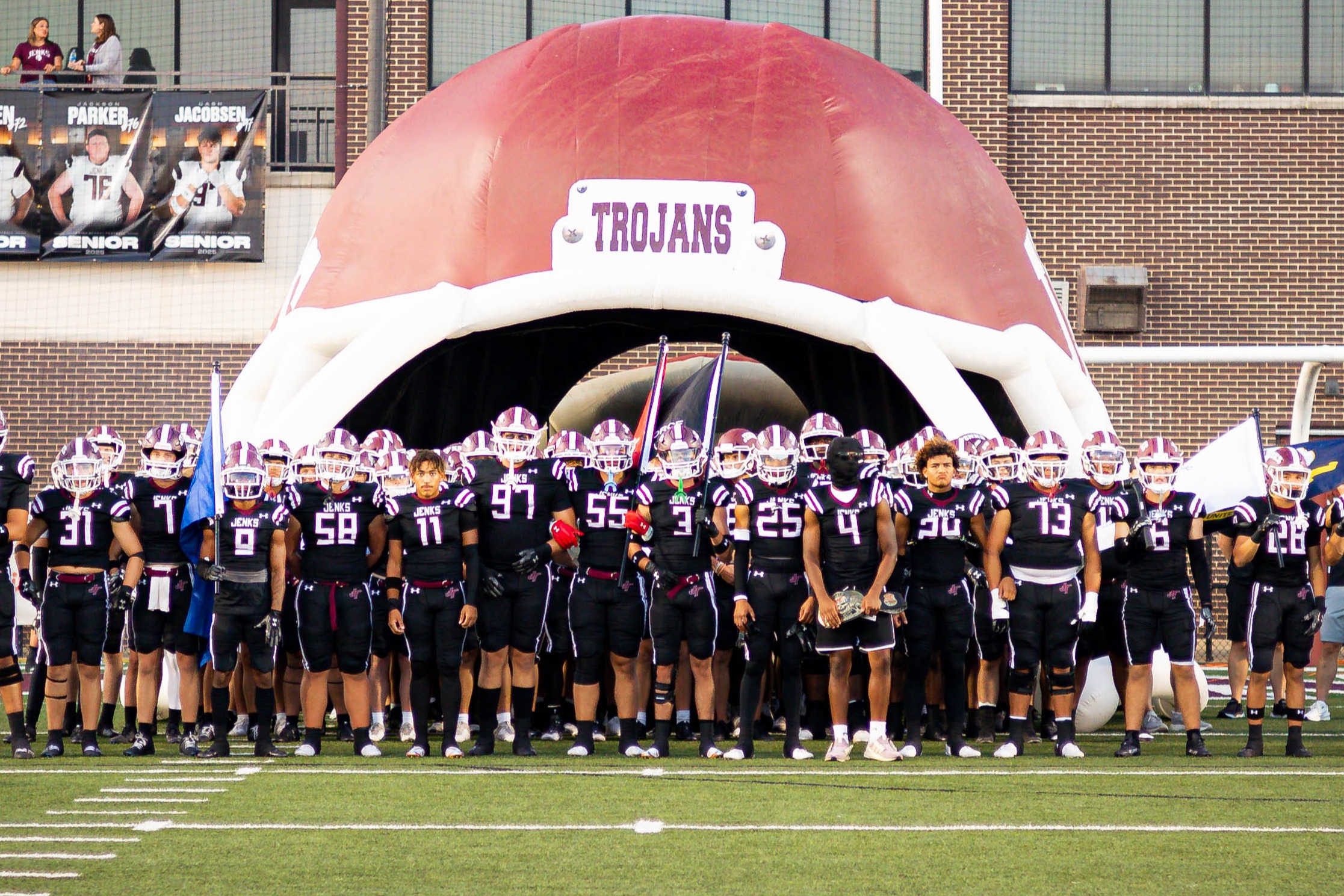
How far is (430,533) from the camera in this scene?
8125mm

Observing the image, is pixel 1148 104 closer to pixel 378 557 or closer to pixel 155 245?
pixel 155 245

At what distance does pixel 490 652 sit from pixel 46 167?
34.4 feet

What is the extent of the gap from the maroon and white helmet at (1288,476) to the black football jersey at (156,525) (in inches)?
225

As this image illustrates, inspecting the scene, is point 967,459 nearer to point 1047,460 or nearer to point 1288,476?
point 1047,460

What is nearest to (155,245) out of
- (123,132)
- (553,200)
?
(123,132)

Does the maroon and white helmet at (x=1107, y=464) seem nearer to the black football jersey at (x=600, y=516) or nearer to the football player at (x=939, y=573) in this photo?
the football player at (x=939, y=573)

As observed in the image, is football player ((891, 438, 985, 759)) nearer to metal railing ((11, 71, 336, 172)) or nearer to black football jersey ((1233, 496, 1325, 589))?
black football jersey ((1233, 496, 1325, 589))

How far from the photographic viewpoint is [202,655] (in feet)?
29.5

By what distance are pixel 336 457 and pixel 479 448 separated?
31.8 inches

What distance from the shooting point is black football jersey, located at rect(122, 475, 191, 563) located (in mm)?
8492

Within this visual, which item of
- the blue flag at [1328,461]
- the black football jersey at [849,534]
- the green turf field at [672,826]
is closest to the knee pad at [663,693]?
the green turf field at [672,826]

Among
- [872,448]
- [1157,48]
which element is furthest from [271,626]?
[1157,48]

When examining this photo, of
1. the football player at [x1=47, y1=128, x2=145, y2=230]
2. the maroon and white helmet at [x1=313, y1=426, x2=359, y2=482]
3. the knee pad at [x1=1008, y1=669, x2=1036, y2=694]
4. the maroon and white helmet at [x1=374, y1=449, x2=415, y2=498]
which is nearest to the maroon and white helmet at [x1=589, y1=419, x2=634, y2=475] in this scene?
the maroon and white helmet at [x1=374, y1=449, x2=415, y2=498]

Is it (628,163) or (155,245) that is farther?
(155,245)
